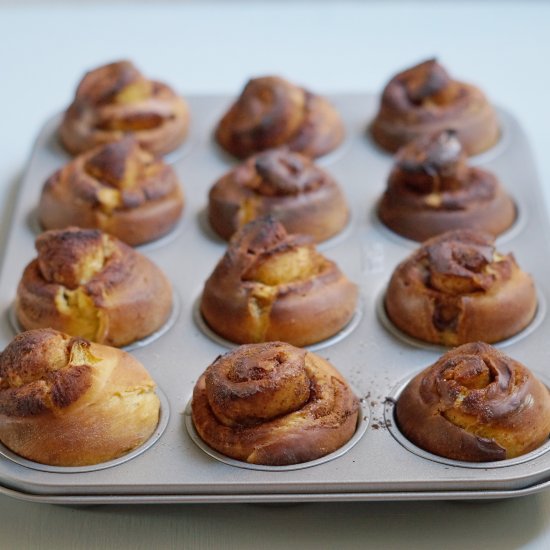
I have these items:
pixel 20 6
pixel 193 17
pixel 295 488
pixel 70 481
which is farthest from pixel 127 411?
pixel 20 6

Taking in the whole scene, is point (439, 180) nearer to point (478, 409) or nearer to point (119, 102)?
point (478, 409)

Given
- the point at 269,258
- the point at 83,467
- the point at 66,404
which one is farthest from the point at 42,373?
the point at 269,258

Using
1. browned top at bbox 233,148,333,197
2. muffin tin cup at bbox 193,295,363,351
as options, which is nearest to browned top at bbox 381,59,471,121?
browned top at bbox 233,148,333,197

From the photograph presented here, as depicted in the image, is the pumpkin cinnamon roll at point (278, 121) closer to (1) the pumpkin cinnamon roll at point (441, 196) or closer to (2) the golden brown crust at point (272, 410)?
(1) the pumpkin cinnamon roll at point (441, 196)

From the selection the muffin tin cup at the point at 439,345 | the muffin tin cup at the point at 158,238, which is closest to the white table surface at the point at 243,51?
the muffin tin cup at the point at 158,238

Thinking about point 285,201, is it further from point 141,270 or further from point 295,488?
point 295,488

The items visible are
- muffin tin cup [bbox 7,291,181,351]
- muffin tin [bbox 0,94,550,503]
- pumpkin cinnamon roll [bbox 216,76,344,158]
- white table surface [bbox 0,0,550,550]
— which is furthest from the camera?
white table surface [bbox 0,0,550,550]

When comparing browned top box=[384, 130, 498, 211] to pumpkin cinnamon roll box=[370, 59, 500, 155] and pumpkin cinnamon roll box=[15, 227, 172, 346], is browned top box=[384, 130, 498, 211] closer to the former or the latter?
pumpkin cinnamon roll box=[370, 59, 500, 155]
